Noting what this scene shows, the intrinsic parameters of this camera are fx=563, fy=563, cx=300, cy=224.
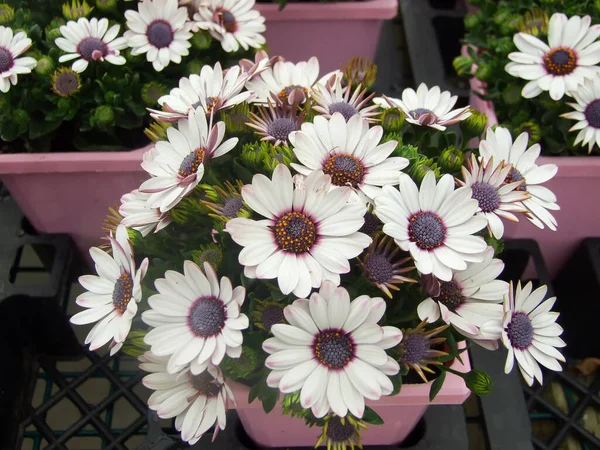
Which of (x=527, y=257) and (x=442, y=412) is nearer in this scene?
(x=442, y=412)

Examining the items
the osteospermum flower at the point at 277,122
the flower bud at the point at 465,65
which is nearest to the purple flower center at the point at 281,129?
the osteospermum flower at the point at 277,122

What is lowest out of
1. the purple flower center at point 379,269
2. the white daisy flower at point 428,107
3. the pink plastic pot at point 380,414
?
the pink plastic pot at point 380,414

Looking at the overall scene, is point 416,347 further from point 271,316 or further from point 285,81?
point 285,81

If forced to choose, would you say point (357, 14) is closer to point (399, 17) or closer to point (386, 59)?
point (386, 59)

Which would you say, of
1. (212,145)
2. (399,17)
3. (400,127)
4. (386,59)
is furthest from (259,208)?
(399,17)

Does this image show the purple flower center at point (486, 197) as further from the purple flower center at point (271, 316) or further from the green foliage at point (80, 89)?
the green foliage at point (80, 89)

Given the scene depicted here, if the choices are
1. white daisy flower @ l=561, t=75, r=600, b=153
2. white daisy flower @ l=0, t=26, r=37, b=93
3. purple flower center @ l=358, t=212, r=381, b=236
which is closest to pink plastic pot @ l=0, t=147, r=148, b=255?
white daisy flower @ l=0, t=26, r=37, b=93

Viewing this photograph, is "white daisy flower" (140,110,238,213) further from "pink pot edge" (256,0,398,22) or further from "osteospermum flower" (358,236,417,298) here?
"pink pot edge" (256,0,398,22)
